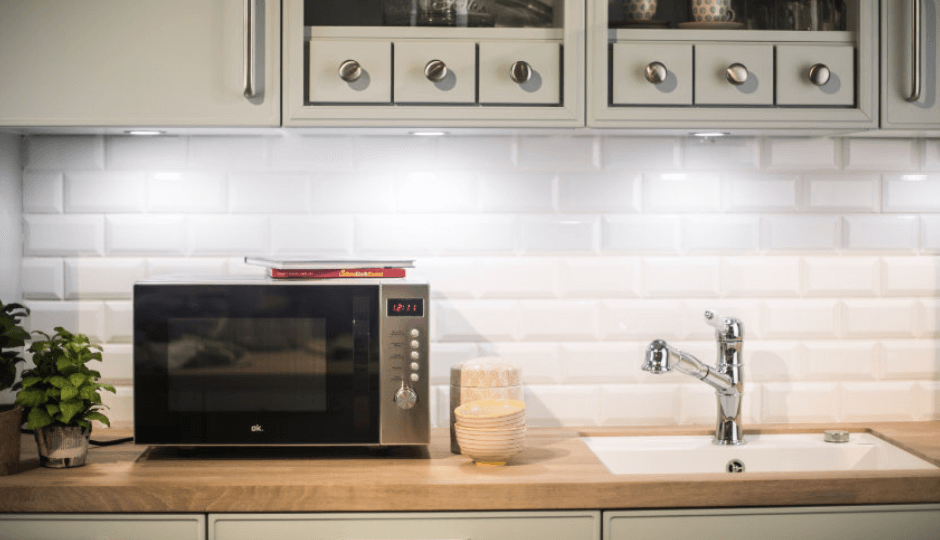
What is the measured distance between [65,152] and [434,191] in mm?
857

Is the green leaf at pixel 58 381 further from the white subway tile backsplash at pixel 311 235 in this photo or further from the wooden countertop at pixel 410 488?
the white subway tile backsplash at pixel 311 235

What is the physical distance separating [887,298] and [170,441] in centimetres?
167

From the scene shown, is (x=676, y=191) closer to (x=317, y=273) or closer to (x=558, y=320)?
(x=558, y=320)

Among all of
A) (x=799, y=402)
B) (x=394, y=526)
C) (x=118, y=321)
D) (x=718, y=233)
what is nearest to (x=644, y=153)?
(x=718, y=233)

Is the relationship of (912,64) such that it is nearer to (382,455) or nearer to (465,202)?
(465,202)

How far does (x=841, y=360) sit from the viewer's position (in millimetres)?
2100

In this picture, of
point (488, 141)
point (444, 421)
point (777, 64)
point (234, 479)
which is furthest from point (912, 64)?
point (234, 479)

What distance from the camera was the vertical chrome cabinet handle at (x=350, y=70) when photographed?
65.9 inches

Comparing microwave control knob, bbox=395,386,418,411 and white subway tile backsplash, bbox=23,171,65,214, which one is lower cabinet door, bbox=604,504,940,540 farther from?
white subway tile backsplash, bbox=23,171,65,214

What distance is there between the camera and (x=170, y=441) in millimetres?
1693

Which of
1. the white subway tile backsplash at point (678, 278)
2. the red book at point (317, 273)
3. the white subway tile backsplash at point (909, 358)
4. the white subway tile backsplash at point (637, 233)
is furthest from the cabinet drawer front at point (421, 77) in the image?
the white subway tile backsplash at point (909, 358)

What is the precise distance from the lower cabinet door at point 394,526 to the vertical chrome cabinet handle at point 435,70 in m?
0.82

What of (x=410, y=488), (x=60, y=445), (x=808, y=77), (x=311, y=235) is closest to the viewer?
(x=410, y=488)

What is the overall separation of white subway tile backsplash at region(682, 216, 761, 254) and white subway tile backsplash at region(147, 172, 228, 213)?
3.61 feet
